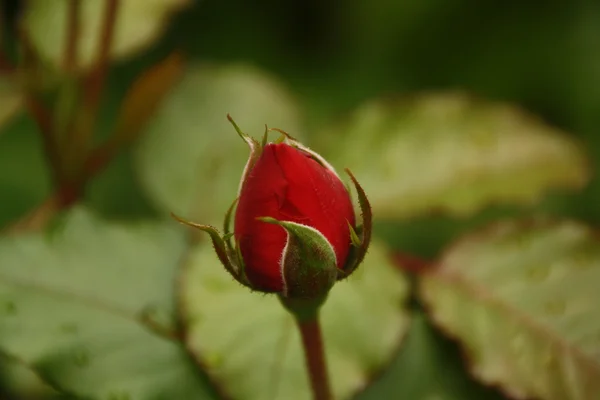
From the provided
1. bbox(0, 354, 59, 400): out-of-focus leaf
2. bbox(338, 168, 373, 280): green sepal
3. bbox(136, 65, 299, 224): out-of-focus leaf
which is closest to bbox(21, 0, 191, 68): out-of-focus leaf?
bbox(136, 65, 299, 224): out-of-focus leaf

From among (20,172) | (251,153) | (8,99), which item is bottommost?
(20,172)

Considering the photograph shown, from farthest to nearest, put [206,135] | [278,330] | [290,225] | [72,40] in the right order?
[206,135] → [72,40] → [278,330] → [290,225]

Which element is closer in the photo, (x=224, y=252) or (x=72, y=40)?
(x=224, y=252)

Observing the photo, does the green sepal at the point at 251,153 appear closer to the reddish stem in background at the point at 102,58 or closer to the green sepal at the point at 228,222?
the green sepal at the point at 228,222

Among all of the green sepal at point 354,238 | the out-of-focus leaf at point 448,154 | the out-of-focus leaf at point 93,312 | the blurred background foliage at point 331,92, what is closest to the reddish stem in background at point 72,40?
the blurred background foliage at point 331,92

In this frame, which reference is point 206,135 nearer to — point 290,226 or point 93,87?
point 93,87

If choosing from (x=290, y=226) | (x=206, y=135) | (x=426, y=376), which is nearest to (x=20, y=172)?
(x=206, y=135)

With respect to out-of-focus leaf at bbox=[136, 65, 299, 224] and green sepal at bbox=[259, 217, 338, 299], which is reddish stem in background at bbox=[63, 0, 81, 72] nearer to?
out-of-focus leaf at bbox=[136, 65, 299, 224]
